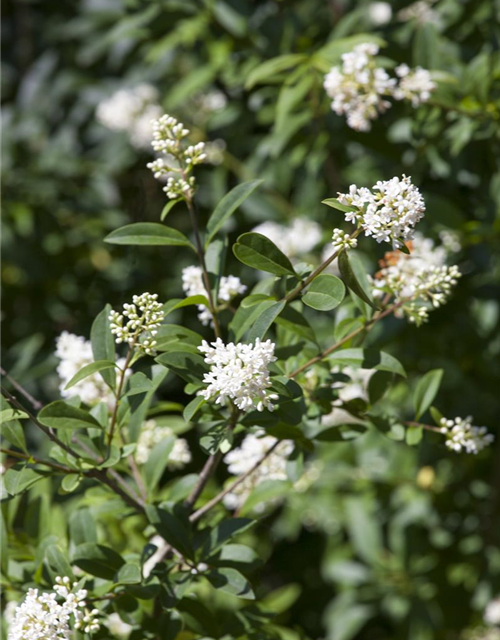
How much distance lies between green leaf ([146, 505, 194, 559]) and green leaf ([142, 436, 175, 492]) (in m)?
0.14

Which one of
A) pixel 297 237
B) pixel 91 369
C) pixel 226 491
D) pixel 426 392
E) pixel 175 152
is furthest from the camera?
pixel 297 237

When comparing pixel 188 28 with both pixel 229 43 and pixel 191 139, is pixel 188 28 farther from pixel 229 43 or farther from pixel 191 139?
pixel 191 139

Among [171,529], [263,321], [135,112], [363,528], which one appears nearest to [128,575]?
[171,529]

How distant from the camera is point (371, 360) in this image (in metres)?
1.26

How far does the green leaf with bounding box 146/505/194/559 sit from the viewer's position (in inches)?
49.5

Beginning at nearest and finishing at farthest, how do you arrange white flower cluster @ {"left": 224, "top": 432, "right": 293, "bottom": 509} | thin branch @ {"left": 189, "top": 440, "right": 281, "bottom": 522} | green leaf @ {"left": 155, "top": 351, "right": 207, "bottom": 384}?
green leaf @ {"left": 155, "top": 351, "right": 207, "bottom": 384} → thin branch @ {"left": 189, "top": 440, "right": 281, "bottom": 522} → white flower cluster @ {"left": 224, "top": 432, "right": 293, "bottom": 509}

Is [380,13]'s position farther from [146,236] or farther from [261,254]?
[261,254]

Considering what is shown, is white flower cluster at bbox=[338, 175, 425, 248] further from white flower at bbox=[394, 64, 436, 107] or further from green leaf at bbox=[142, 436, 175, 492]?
white flower at bbox=[394, 64, 436, 107]

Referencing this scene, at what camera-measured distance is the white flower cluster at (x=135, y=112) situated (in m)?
2.65

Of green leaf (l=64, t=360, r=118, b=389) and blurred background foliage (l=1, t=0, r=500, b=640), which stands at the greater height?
green leaf (l=64, t=360, r=118, b=389)

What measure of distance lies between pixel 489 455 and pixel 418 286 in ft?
4.72

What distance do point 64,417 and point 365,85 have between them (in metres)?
0.97

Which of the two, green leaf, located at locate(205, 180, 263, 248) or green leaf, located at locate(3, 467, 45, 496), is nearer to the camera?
green leaf, located at locate(3, 467, 45, 496)

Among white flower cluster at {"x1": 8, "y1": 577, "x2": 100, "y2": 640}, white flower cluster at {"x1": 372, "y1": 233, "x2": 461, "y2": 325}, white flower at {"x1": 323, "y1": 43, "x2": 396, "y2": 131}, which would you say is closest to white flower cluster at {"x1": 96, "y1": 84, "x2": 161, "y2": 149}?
white flower at {"x1": 323, "y1": 43, "x2": 396, "y2": 131}
